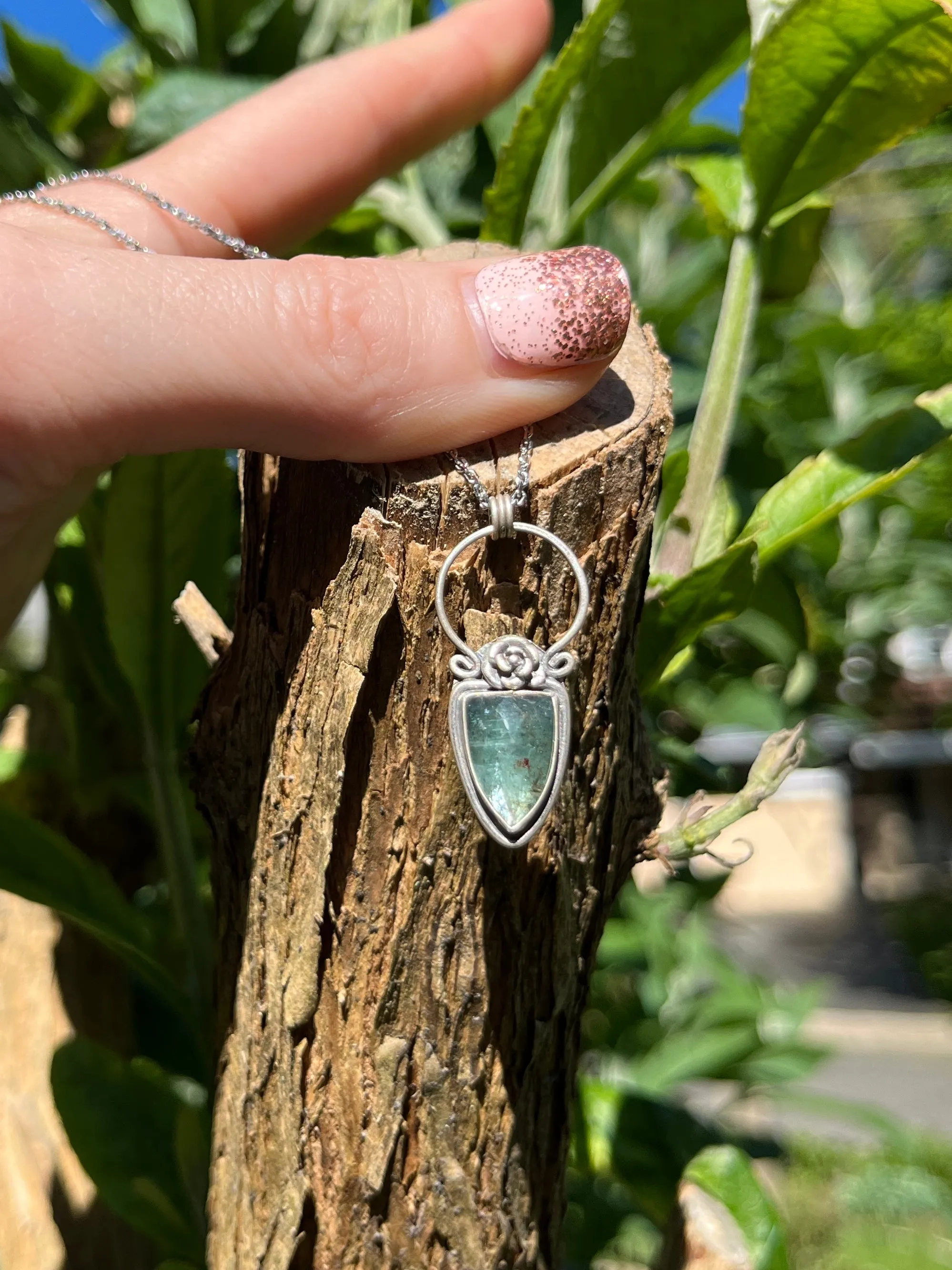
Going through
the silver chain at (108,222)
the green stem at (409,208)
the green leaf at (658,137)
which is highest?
the green stem at (409,208)

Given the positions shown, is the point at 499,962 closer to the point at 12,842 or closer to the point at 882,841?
the point at 12,842

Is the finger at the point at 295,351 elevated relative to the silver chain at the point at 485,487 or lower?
elevated

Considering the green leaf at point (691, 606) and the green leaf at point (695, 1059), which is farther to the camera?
the green leaf at point (695, 1059)

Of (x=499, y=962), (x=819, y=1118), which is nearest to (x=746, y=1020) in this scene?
(x=499, y=962)

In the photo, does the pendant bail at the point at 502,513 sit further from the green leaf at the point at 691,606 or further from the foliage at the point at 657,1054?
the foliage at the point at 657,1054

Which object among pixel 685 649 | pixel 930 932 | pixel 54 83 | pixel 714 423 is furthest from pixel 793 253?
pixel 930 932

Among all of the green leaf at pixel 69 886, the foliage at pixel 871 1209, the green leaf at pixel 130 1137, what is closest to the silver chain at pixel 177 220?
the green leaf at pixel 69 886

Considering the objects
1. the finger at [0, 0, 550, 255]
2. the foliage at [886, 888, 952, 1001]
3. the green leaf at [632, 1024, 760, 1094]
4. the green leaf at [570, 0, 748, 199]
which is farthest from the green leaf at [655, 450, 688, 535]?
the foliage at [886, 888, 952, 1001]
